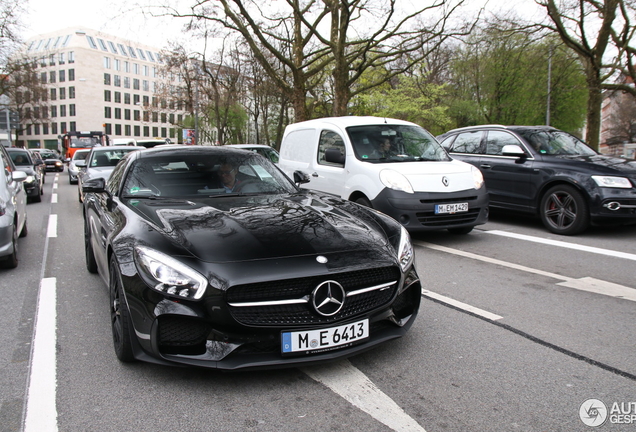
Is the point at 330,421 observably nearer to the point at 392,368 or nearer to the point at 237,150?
the point at 392,368

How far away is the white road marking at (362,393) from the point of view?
2.61 m

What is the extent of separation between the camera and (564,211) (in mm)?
8125

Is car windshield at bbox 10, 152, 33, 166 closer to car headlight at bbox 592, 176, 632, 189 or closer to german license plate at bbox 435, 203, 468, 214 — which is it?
german license plate at bbox 435, 203, 468, 214

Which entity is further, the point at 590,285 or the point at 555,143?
the point at 555,143

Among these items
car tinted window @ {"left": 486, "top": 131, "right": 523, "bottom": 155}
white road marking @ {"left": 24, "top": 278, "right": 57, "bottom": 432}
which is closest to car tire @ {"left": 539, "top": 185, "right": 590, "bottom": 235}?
car tinted window @ {"left": 486, "top": 131, "right": 523, "bottom": 155}

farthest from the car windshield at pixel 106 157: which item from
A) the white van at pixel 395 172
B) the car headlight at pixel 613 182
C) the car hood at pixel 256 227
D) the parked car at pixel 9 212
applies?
the car headlight at pixel 613 182

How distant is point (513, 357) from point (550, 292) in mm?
1823

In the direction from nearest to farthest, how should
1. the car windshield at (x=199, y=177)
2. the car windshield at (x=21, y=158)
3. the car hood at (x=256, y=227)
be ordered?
the car hood at (x=256, y=227)
the car windshield at (x=199, y=177)
the car windshield at (x=21, y=158)

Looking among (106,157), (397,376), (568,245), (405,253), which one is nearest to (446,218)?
(568,245)

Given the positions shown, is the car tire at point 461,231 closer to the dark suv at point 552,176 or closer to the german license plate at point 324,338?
the dark suv at point 552,176

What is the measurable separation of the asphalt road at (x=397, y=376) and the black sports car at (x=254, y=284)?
0.23m

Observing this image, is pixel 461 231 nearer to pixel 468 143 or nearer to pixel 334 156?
pixel 334 156

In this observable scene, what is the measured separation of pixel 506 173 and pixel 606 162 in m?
1.54

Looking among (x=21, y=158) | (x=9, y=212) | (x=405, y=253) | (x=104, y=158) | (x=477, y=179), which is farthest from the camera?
(x=21, y=158)
